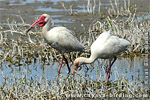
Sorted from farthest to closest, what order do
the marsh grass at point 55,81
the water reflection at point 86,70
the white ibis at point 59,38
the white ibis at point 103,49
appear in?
the white ibis at point 59,38
the water reflection at point 86,70
the white ibis at point 103,49
the marsh grass at point 55,81

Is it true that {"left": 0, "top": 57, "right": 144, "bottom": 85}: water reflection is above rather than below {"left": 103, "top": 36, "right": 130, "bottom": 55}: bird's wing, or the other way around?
below

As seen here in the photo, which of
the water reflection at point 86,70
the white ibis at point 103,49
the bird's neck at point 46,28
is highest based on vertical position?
the bird's neck at point 46,28

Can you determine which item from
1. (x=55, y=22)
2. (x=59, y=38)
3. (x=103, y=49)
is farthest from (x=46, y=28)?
(x=55, y=22)

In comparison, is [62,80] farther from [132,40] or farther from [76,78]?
[132,40]

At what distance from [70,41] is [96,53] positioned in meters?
1.05

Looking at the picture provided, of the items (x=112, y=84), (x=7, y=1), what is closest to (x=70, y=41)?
(x=112, y=84)

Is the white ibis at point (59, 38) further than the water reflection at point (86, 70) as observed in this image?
Yes

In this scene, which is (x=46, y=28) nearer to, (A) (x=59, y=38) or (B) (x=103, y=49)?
(A) (x=59, y=38)

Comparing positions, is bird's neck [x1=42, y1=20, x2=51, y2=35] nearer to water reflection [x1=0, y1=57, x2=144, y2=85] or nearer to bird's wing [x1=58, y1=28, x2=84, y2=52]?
bird's wing [x1=58, y1=28, x2=84, y2=52]

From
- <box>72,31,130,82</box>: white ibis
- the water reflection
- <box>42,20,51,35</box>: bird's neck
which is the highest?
<box>42,20,51,35</box>: bird's neck

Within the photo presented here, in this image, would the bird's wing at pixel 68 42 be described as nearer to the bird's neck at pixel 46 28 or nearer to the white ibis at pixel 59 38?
the white ibis at pixel 59 38

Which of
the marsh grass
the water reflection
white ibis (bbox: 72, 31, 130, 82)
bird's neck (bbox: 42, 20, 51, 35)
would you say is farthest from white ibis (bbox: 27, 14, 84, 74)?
white ibis (bbox: 72, 31, 130, 82)

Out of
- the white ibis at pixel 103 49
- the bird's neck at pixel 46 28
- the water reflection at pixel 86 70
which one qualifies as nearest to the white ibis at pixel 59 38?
the bird's neck at pixel 46 28

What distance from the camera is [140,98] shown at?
7.88 meters
